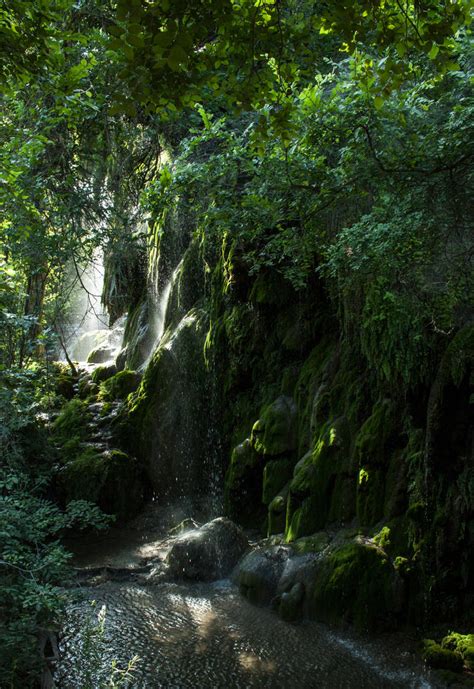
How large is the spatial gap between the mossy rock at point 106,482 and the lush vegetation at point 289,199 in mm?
82

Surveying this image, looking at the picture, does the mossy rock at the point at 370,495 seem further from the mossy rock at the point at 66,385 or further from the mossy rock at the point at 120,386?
the mossy rock at the point at 66,385

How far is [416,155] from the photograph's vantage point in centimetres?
455

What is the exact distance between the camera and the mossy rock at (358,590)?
6.16m

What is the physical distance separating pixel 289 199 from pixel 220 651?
4.73 meters

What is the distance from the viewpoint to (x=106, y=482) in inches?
463

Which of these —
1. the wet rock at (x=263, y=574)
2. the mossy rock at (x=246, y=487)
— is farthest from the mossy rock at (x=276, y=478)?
the wet rock at (x=263, y=574)

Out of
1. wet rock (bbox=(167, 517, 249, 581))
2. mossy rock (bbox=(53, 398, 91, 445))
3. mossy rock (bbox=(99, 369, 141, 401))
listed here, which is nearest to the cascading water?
mossy rock (bbox=(99, 369, 141, 401))

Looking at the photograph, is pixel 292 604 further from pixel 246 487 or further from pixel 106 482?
pixel 106 482

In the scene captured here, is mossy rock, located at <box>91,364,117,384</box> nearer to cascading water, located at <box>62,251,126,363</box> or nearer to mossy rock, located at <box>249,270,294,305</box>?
cascading water, located at <box>62,251,126,363</box>

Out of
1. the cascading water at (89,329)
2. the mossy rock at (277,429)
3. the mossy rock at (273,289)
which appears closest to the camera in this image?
the mossy rock at (277,429)

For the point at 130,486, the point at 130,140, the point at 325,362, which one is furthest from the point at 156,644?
the point at 130,140

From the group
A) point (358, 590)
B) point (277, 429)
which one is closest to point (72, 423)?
point (277, 429)

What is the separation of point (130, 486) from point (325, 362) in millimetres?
5150

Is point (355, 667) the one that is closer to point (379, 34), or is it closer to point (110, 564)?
point (110, 564)
